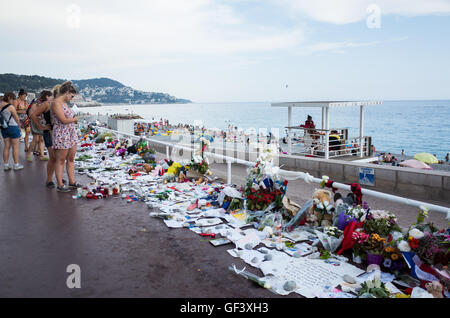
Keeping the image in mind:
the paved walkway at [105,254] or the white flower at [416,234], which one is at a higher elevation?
the white flower at [416,234]

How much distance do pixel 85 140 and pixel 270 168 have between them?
11229 mm

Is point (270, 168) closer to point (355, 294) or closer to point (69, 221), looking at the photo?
point (355, 294)

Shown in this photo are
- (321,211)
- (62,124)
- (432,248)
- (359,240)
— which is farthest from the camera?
(62,124)

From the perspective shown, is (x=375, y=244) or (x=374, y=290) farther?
(x=375, y=244)

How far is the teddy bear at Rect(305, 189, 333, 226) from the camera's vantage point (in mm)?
4254

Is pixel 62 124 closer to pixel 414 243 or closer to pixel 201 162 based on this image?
pixel 201 162

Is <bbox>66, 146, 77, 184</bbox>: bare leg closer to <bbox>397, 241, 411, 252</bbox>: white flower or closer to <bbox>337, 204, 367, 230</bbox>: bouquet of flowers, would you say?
<bbox>337, 204, 367, 230</bbox>: bouquet of flowers

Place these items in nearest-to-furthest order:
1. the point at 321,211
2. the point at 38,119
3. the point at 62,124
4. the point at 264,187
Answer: the point at 321,211, the point at 264,187, the point at 62,124, the point at 38,119

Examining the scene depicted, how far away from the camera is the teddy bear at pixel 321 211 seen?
425 cm

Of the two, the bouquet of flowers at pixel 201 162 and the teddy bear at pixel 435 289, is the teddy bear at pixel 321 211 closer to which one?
the teddy bear at pixel 435 289

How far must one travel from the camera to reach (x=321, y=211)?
4.30m

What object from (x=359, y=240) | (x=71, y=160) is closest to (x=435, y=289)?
(x=359, y=240)

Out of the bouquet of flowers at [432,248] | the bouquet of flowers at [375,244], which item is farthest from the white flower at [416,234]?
the bouquet of flowers at [375,244]

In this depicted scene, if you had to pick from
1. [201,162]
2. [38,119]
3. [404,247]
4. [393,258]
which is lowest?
[393,258]
